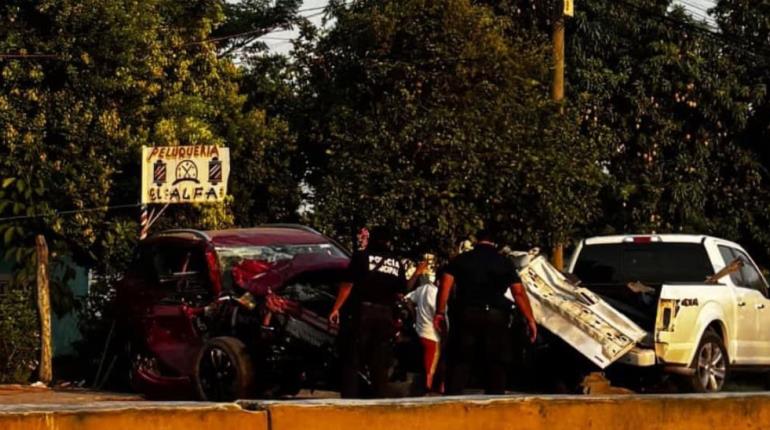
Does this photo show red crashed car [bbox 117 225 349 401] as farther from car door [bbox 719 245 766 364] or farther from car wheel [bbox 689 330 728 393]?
car door [bbox 719 245 766 364]

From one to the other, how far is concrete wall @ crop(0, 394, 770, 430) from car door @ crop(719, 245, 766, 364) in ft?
20.7

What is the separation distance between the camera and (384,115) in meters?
24.1

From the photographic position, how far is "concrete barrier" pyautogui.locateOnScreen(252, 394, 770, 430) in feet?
27.6

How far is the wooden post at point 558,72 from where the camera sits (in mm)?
23686

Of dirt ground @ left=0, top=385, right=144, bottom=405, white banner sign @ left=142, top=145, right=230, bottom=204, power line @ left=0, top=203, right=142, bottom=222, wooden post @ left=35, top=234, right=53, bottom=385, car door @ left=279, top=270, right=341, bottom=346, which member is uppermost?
white banner sign @ left=142, top=145, right=230, bottom=204

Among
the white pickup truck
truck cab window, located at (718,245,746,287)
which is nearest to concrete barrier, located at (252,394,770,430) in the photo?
the white pickup truck

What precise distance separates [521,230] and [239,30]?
1354 cm

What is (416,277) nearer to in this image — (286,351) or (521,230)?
(286,351)

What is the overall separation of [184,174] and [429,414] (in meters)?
11.8

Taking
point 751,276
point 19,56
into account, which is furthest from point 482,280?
point 19,56

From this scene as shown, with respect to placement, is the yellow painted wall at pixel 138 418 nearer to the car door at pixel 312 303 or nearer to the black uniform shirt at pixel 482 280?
the black uniform shirt at pixel 482 280

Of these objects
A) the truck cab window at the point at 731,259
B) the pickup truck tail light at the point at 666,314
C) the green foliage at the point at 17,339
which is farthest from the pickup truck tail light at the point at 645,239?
the green foliage at the point at 17,339

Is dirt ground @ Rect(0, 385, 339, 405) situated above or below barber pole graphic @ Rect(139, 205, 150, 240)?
below

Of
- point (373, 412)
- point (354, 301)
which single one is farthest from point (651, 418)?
point (354, 301)
